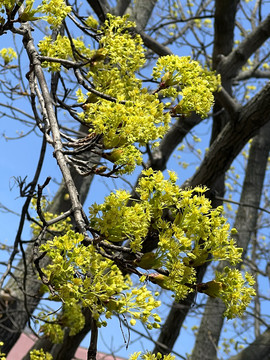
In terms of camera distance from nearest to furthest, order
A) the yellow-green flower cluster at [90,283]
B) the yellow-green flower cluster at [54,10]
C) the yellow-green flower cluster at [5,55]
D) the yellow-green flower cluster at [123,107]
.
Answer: the yellow-green flower cluster at [90,283] < the yellow-green flower cluster at [123,107] < the yellow-green flower cluster at [54,10] < the yellow-green flower cluster at [5,55]

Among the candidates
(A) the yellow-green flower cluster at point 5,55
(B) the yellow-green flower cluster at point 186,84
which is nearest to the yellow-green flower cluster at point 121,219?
(B) the yellow-green flower cluster at point 186,84

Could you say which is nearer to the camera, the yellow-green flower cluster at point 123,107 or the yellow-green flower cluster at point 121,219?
the yellow-green flower cluster at point 121,219

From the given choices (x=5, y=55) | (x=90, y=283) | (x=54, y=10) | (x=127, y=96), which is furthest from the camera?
(x=5, y=55)

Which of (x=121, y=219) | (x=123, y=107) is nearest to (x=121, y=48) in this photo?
(x=123, y=107)

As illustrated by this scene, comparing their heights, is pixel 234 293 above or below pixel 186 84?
below

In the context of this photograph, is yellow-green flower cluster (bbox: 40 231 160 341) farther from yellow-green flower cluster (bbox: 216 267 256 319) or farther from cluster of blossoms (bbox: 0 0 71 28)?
cluster of blossoms (bbox: 0 0 71 28)

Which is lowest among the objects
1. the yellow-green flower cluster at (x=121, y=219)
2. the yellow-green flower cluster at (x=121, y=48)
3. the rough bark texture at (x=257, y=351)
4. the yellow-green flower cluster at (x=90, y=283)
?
the yellow-green flower cluster at (x=90, y=283)

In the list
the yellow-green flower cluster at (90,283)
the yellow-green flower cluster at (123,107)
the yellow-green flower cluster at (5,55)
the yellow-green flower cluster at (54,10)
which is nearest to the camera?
the yellow-green flower cluster at (90,283)

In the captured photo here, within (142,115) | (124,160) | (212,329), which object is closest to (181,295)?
(124,160)

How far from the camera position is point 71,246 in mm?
1408

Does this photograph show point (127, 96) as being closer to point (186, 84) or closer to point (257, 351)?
point (186, 84)

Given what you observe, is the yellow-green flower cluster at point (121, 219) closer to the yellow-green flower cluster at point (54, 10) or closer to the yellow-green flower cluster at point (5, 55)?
the yellow-green flower cluster at point (54, 10)

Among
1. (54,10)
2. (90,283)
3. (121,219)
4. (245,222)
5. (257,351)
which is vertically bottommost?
(90,283)

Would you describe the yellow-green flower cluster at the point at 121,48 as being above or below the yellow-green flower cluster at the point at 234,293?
above
